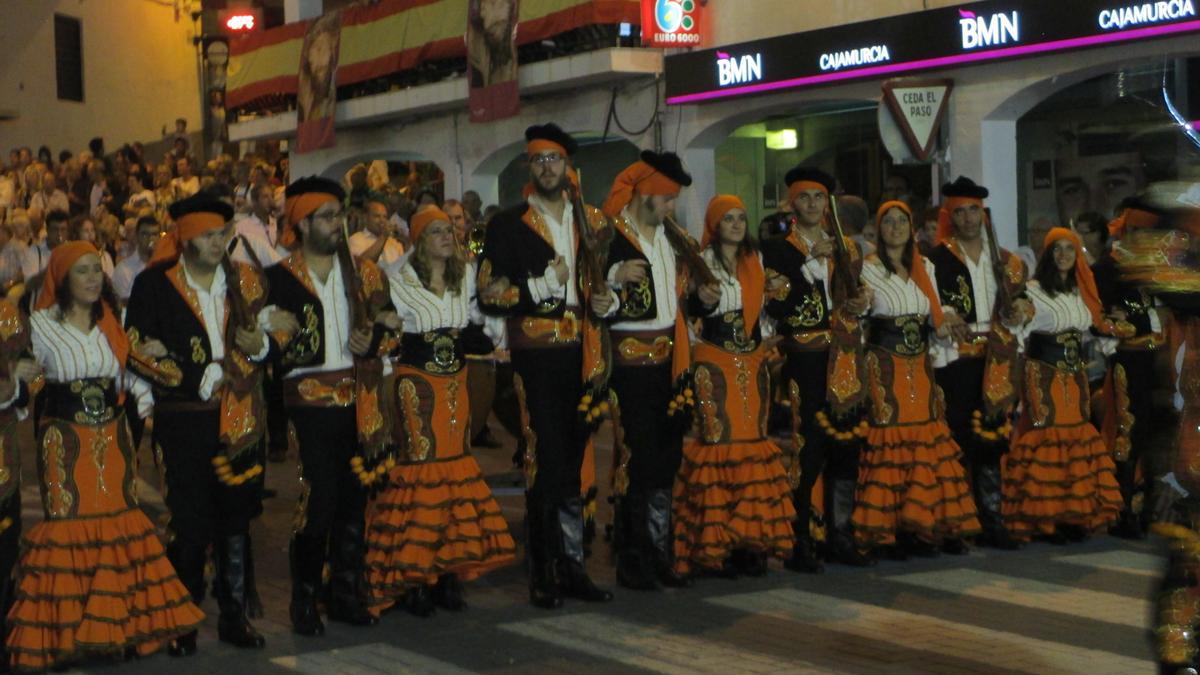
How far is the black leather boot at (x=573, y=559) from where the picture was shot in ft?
29.7

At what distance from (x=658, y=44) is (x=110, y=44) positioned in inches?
902

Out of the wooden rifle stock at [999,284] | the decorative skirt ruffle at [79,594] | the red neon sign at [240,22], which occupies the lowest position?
the decorative skirt ruffle at [79,594]

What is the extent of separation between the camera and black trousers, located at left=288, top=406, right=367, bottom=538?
8.38m

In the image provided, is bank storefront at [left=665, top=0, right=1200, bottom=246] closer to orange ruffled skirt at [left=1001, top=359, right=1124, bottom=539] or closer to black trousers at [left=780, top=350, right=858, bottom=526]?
orange ruffled skirt at [left=1001, top=359, right=1124, bottom=539]

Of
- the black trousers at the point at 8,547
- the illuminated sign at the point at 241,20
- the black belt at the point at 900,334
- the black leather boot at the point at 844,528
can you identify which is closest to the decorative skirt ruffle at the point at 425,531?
the black trousers at the point at 8,547

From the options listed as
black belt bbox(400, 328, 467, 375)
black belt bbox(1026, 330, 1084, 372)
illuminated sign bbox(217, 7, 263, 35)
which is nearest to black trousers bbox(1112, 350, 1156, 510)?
black belt bbox(1026, 330, 1084, 372)

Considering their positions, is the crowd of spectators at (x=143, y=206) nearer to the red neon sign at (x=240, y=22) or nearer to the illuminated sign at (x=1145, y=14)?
the red neon sign at (x=240, y=22)

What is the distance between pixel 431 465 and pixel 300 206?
54.3 inches

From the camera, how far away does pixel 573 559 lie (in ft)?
29.7

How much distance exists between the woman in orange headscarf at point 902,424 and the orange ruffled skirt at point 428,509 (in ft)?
7.27

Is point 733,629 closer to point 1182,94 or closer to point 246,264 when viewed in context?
point 246,264

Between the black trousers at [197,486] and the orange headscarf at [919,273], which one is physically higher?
the orange headscarf at [919,273]

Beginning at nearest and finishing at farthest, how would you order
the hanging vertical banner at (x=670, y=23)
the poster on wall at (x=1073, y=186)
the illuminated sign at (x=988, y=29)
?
the illuminated sign at (x=988, y=29), the poster on wall at (x=1073, y=186), the hanging vertical banner at (x=670, y=23)

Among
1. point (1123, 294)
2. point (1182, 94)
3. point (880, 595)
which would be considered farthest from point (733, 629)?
point (1182, 94)
